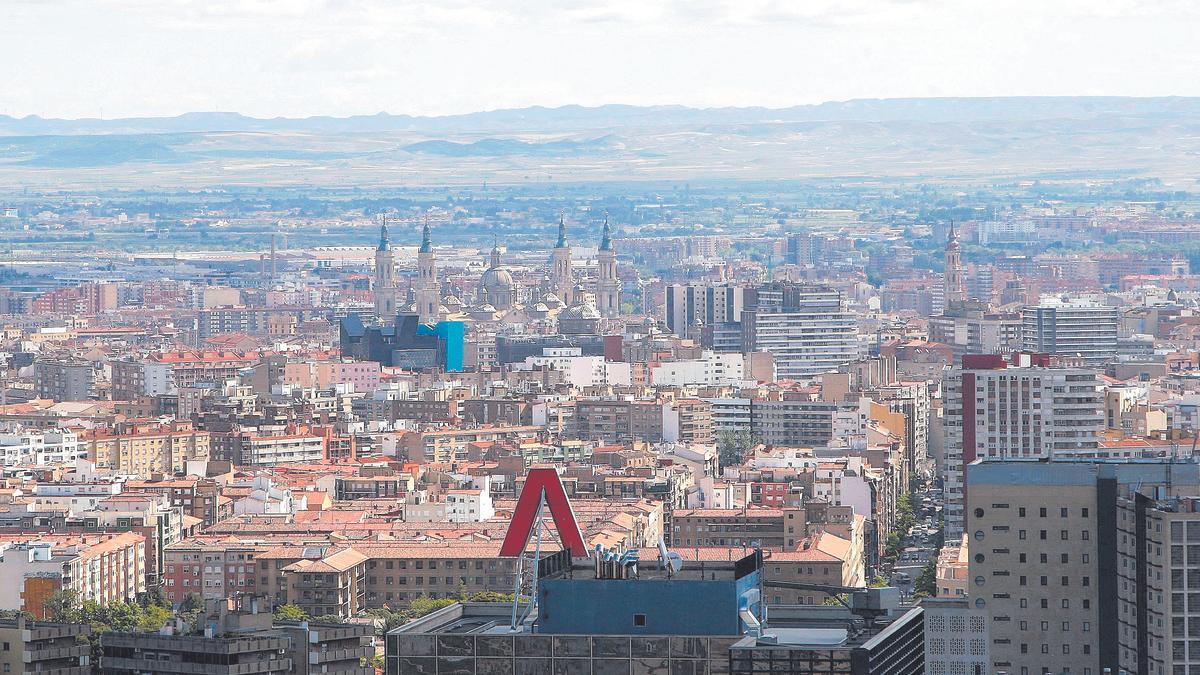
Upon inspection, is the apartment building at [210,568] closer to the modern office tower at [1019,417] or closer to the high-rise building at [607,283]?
the modern office tower at [1019,417]

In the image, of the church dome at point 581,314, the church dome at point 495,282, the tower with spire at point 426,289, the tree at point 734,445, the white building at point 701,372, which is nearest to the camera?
the tree at point 734,445

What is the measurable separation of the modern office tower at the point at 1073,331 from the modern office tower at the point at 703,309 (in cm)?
1975

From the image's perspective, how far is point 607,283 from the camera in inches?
6088

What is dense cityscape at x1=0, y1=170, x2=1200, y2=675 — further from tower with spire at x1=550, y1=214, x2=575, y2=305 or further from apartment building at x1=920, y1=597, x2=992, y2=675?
tower with spire at x1=550, y1=214, x2=575, y2=305

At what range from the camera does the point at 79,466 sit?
6053 centimetres

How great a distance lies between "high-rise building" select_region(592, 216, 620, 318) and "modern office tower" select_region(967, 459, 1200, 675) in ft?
409

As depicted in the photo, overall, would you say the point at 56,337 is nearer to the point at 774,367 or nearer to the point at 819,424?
the point at 774,367

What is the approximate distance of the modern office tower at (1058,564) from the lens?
2642 centimetres

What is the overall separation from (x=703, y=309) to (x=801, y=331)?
1693 cm

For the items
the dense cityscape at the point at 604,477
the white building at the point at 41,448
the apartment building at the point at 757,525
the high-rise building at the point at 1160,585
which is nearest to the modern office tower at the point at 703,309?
the dense cityscape at the point at 604,477

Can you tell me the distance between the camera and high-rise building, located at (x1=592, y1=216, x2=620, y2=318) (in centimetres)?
15288

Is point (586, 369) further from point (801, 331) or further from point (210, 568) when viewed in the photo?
point (210, 568)

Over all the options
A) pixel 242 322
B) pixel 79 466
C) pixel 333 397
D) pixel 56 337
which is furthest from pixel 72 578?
Result: pixel 242 322

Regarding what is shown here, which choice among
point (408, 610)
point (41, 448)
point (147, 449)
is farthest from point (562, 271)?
point (408, 610)
